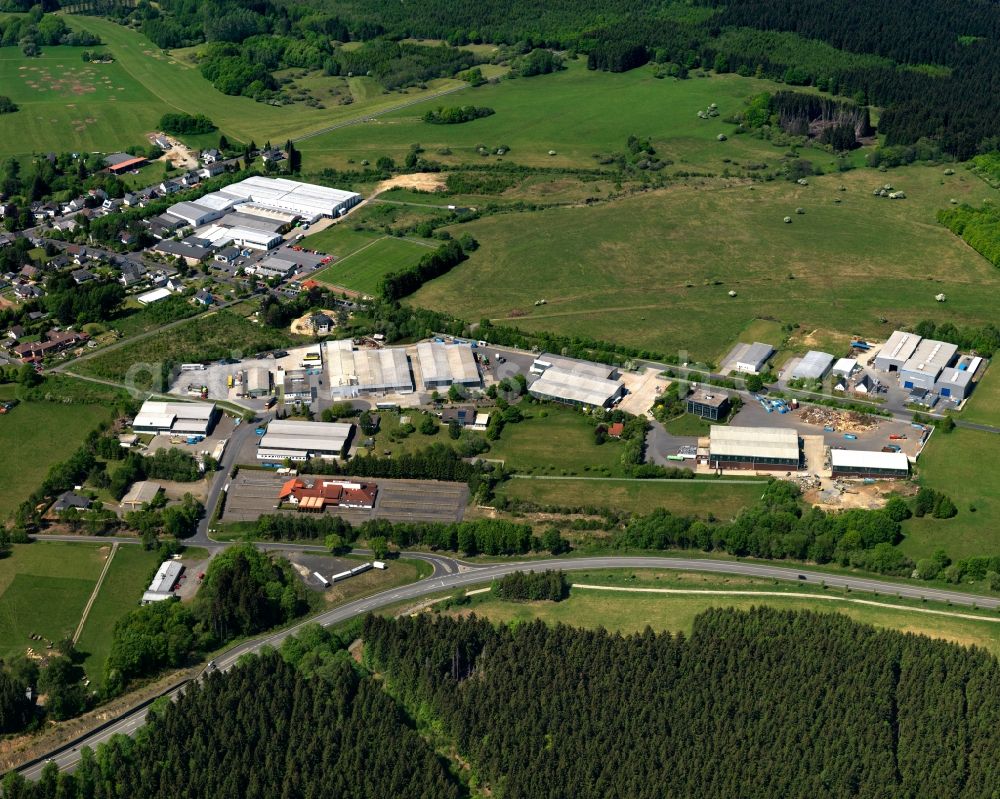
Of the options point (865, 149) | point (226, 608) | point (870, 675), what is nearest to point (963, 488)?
point (870, 675)

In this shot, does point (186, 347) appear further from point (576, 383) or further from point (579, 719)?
point (579, 719)

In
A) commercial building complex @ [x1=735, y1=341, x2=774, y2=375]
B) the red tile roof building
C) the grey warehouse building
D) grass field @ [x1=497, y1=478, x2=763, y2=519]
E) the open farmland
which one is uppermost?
the open farmland

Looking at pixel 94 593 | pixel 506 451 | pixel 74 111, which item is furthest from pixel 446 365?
pixel 74 111

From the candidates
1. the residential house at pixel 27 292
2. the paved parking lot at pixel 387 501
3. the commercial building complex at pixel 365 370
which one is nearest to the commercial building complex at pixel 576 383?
the commercial building complex at pixel 365 370

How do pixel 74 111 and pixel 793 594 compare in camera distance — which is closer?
pixel 793 594

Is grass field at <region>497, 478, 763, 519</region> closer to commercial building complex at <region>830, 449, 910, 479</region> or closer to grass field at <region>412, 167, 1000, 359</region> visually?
commercial building complex at <region>830, 449, 910, 479</region>

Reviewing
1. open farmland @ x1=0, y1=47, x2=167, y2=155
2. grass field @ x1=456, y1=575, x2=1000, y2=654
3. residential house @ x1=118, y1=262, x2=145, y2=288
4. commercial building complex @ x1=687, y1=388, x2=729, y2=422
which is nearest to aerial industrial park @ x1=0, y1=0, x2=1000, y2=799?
grass field @ x1=456, y1=575, x2=1000, y2=654

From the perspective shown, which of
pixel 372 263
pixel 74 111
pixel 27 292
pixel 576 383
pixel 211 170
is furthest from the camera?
pixel 74 111

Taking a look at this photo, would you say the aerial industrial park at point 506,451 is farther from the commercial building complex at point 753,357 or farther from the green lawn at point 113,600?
the commercial building complex at point 753,357
